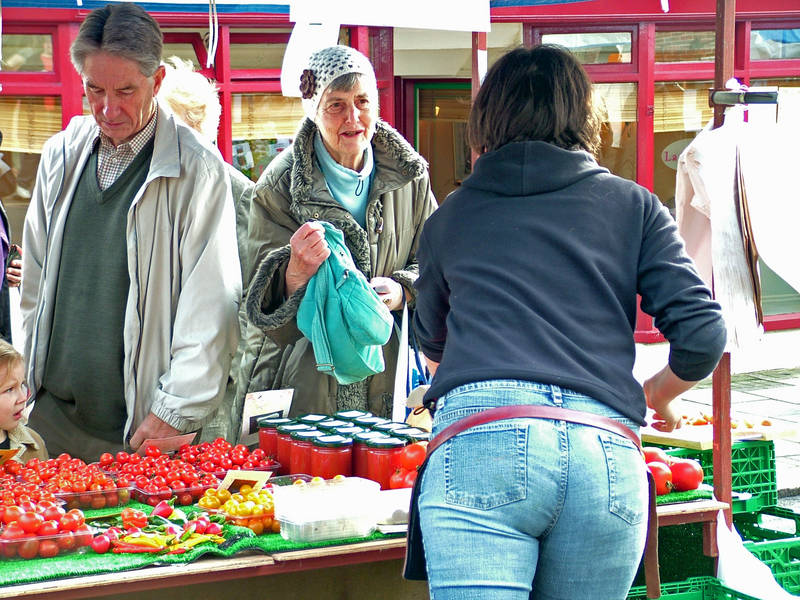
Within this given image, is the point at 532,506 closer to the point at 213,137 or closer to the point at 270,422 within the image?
the point at 270,422

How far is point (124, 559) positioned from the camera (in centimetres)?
277

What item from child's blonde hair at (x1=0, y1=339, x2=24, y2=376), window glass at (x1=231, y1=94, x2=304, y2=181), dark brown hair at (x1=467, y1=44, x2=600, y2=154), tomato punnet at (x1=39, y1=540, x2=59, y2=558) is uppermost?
dark brown hair at (x1=467, y1=44, x2=600, y2=154)

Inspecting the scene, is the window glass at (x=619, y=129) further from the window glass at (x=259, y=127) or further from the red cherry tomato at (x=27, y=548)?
the red cherry tomato at (x=27, y=548)

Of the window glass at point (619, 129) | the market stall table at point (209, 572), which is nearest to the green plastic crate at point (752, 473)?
the market stall table at point (209, 572)

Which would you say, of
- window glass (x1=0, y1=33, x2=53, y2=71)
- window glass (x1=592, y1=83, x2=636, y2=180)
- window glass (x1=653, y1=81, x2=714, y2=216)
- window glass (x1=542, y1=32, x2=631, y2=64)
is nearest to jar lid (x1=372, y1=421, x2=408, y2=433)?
window glass (x1=0, y1=33, x2=53, y2=71)

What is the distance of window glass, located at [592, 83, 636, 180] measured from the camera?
1085 centimetres

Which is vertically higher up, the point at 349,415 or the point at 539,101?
the point at 539,101

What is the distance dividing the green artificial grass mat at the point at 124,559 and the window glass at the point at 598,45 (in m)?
8.36

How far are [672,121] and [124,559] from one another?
928 cm

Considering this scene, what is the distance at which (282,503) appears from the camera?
115 inches

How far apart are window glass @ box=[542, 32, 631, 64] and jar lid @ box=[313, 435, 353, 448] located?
7.92 meters

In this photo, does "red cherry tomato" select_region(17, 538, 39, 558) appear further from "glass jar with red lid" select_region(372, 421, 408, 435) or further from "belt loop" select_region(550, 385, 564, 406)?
"belt loop" select_region(550, 385, 564, 406)

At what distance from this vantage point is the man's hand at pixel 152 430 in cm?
352

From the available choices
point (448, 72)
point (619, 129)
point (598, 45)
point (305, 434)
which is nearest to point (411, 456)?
point (305, 434)
